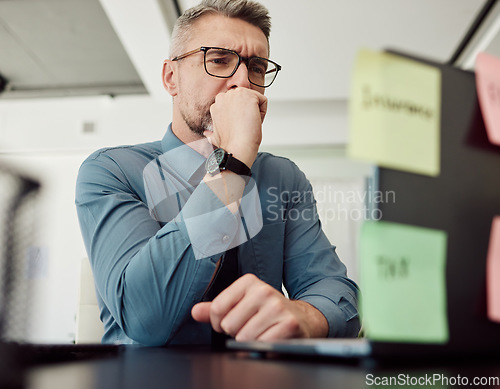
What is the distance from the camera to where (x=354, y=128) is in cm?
23

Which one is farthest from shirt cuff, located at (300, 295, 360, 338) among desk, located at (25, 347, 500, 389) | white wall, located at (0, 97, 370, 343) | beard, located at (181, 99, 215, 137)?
white wall, located at (0, 97, 370, 343)

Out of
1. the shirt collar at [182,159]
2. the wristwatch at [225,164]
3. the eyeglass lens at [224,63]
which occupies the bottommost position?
the wristwatch at [225,164]

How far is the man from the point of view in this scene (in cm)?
56

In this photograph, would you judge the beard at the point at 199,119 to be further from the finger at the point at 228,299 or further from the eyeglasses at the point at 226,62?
the finger at the point at 228,299

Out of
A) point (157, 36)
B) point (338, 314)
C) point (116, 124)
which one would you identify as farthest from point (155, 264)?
point (116, 124)

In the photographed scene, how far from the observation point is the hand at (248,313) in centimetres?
42

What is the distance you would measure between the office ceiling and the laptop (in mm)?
2511

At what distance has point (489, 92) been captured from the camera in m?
0.29

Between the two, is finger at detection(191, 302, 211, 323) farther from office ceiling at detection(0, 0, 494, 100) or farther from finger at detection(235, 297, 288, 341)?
office ceiling at detection(0, 0, 494, 100)

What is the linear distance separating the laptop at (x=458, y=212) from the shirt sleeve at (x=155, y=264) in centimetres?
31

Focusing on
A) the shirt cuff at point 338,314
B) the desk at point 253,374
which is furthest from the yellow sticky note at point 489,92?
the shirt cuff at point 338,314

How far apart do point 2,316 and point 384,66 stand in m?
0.25

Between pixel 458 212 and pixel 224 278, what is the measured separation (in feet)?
1.78

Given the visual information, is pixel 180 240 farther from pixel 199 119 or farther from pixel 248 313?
pixel 199 119
